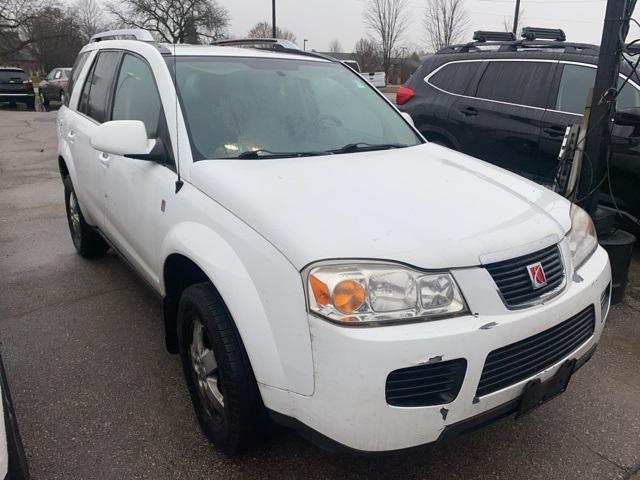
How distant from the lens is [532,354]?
6.42 ft

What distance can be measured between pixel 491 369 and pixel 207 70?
6.97 ft

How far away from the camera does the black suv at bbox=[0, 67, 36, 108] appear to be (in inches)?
878

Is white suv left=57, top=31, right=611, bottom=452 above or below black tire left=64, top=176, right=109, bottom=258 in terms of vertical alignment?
above

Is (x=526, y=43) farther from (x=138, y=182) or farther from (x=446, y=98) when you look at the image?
(x=138, y=182)

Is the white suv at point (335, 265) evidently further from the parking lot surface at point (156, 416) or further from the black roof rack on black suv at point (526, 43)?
the black roof rack on black suv at point (526, 43)

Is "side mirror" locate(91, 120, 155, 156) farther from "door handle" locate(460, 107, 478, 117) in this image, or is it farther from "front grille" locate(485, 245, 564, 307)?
"door handle" locate(460, 107, 478, 117)

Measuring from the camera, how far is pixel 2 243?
5324mm

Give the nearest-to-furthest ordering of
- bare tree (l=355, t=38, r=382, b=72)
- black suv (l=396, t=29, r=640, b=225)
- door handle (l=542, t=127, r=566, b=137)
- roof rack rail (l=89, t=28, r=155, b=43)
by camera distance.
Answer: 1. roof rack rail (l=89, t=28, r=155, b=43)
2. black suv (l=396, t=29, r=640, b=225)
3. door handle (l=542, t=127, r=566, b=137)
4. bare tree (l=355, t=38, r=382, b=72)

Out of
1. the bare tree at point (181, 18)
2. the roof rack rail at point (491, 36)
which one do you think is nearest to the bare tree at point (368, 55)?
the bare tree at point (181, 18)

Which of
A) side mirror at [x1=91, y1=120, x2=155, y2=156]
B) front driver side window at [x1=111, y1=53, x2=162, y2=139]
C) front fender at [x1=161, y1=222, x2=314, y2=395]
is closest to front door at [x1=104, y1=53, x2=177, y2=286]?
front driver side window at [x1=111, y1=53, x2=162, y2=139]

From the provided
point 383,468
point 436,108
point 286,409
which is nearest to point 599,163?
point 436,108

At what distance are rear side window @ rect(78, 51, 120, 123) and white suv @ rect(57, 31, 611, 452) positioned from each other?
69 cm

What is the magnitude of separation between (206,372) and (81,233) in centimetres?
278

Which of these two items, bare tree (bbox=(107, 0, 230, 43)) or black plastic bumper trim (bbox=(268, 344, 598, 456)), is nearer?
black plastic bumper trim (bbox=(268, 344, 598, 456))
